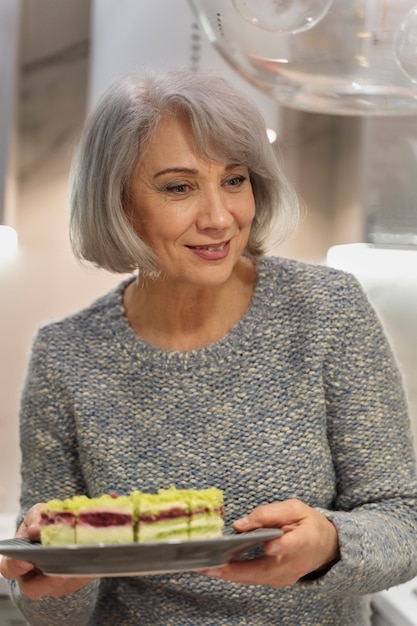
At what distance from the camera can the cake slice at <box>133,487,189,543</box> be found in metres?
1.12

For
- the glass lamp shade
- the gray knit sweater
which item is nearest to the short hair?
the gray knit sweater

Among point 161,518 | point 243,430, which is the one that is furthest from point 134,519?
point 243,430

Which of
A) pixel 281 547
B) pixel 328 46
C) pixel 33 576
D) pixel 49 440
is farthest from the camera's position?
pixel 328 46

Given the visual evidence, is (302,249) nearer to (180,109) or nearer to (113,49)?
(113,49)

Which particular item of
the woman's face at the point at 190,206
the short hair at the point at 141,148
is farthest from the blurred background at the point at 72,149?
the woman's face at the point at 190,206

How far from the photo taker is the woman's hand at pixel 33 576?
121cm

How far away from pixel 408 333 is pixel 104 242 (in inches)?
39.5

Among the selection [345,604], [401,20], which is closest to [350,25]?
[401,20]

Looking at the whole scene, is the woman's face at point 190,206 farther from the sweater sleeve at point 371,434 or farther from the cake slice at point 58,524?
the cake slice at point 58,524

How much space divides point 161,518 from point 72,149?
138 centimetres

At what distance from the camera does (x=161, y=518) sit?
1.13 meters

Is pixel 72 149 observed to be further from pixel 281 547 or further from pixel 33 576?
pixel 281 547

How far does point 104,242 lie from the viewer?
58.5 inches

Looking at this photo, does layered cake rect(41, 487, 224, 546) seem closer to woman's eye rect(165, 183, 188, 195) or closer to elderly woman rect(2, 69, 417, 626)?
elderly woman rect(2, 69, 417, 626)
